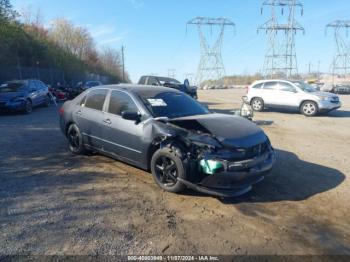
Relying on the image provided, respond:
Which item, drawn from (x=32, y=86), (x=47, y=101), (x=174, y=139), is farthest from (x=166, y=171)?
(x=47, y=101)

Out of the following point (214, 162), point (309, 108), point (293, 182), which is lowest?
point (293, 182)

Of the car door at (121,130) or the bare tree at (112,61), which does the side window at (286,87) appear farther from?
the bare tree at (112,61)

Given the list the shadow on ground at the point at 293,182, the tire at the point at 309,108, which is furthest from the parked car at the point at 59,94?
the shadow on ground at the point at 293,182

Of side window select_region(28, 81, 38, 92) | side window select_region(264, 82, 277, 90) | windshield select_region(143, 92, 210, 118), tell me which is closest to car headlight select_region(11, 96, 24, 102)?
side window select_region(28, 81, 38, 92)

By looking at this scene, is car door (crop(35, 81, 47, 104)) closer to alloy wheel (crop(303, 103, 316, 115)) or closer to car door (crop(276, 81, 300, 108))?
car door (crop(276, 81, 300, 108))

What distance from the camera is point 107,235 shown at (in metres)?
3.60

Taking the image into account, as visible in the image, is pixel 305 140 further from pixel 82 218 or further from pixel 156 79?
pixel 156 79

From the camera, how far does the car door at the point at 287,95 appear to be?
15.1 m

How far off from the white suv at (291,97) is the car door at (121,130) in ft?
36.9

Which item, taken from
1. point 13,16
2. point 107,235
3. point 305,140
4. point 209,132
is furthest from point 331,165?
point 13,16

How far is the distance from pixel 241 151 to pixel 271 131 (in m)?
6.28

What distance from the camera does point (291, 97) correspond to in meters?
15.2

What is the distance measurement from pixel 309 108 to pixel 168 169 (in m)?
11.8

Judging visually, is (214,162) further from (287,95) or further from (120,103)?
(287,95)
